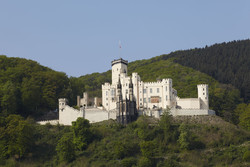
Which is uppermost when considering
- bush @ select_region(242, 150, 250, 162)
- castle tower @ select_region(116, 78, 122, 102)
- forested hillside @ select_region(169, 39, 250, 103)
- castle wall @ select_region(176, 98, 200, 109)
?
forested hillside @ select_region(169, 39, 250, 103)

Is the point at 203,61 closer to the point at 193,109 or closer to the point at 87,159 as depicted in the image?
the point at 193,109

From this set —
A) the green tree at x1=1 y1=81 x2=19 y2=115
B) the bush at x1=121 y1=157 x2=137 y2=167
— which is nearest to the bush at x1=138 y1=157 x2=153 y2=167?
the bush at x1=121 y1=157 x2=137 y2=167

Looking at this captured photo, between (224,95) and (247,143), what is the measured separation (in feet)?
76.8

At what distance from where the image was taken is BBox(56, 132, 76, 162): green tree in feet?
231

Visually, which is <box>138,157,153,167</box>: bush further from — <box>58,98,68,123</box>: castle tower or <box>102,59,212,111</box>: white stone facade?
<box>58,98,68,123</box>: castle tower

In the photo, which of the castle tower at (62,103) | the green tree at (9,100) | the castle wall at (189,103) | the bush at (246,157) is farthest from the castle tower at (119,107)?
the bush at (246,157)

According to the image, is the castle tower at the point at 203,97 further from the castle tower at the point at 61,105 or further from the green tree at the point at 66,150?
the green tree at the point at 66,150

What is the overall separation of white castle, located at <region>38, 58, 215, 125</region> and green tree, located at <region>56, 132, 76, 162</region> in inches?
443

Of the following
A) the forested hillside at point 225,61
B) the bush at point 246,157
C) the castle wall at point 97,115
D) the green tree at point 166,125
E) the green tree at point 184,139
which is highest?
the forested hillside at point 225,61

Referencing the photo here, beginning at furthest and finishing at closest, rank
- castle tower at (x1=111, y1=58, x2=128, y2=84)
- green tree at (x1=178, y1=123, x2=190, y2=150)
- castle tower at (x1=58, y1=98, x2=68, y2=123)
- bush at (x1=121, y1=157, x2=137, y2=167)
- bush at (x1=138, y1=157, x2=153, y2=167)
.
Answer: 1. castle tower at (x1=111, y1=58, x2=128, y2=84)
2. castle tower at (x1=58, y1=98, x2=68, y2=123)
3. green tree at (x1=178, y1=123, x2=190, y2=150)
4. bush at (x1=121, y1=157, x2=137, y2=167)
5. bush at (x1=138, y1=157, x2=153, y2=167)

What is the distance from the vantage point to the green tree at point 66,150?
231ft

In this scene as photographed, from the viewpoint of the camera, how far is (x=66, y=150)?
70.4 m

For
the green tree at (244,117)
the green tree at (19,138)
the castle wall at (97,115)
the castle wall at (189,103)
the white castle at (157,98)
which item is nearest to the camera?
the green tree at (19,138)

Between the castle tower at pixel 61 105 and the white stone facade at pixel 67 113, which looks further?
the castle tower at pixel 61 105
